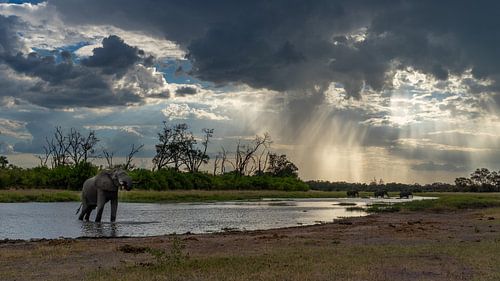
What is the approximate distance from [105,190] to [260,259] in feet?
72.1

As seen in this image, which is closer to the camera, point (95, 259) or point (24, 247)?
point (95, 259)

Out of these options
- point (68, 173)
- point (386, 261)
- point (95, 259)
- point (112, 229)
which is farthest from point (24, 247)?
point (68, 173)

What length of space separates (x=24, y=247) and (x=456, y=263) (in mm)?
15762

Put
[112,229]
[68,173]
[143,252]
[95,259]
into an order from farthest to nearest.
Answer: [68,173]
[112,229]
[143,252]
[95,259]

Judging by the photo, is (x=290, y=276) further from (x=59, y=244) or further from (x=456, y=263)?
(x=59, y=244)

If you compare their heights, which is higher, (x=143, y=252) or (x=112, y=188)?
(x=112, y=188)

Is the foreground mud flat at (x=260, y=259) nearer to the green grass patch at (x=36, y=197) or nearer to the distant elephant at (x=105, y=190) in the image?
the distant elephant at (x=105, y=190)

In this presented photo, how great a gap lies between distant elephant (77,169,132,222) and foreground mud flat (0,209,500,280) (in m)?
11.8

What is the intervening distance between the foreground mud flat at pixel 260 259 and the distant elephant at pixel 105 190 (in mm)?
11772

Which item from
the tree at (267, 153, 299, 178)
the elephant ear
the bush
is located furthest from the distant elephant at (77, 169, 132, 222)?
the tree at (267, 153, 299, 178)

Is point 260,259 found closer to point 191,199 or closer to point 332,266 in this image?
point 332,266

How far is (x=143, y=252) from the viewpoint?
19.3 metres

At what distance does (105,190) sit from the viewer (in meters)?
36.3

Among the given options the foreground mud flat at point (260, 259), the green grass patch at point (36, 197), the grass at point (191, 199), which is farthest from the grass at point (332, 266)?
the green grass patch at point (36, 197)
